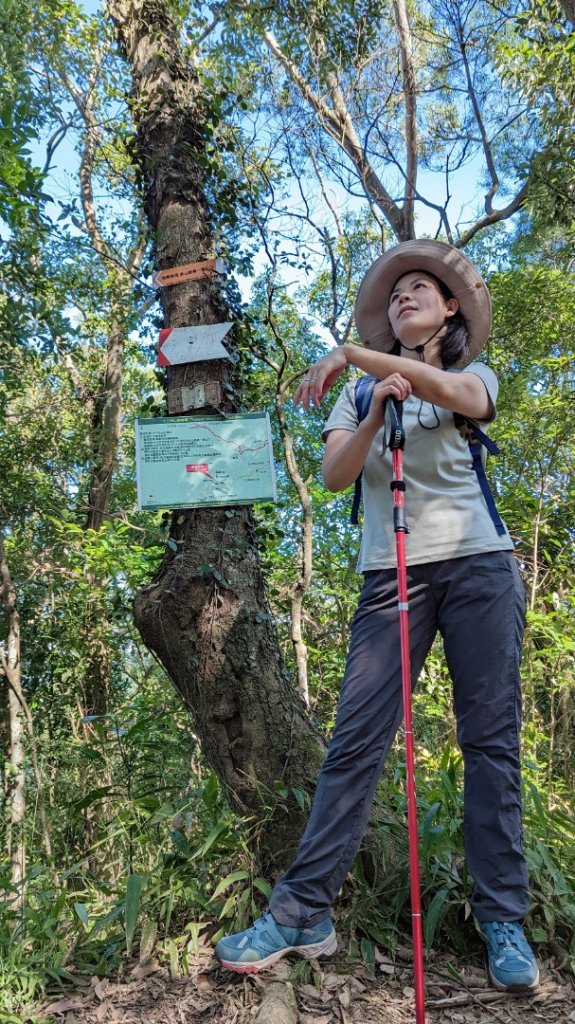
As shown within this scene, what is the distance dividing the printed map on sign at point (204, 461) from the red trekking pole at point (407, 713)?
84cm

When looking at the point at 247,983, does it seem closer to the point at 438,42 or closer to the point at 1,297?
the point at 1,297

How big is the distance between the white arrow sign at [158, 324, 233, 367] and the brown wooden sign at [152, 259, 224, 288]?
0.23 meters

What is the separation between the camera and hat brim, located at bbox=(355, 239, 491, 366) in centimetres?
247

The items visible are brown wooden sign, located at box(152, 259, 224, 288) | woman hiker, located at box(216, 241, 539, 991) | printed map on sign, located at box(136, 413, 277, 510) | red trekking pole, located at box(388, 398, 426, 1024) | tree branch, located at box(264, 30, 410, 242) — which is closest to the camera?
red trekking pole, located at box(388, 398, 426, 1024)

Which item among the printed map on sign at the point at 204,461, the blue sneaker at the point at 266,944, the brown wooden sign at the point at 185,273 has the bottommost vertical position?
the blue sneaker at the point at 266,944

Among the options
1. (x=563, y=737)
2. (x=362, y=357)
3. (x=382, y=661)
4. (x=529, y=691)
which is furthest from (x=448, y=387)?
(x=563, y=737)

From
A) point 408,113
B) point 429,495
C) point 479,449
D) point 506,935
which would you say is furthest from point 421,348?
point 408,113

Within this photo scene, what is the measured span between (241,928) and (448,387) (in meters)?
1.75

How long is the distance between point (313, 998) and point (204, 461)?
5.78 ft

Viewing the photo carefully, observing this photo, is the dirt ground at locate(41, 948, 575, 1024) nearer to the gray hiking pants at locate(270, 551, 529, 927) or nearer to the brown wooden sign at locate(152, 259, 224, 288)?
the gray hiking pants at locate(270, 551, 529, 927)

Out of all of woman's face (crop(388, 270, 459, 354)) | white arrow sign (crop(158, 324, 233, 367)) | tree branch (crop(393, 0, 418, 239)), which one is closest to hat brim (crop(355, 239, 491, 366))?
woman's face (crop(388, 270, 459, 354))

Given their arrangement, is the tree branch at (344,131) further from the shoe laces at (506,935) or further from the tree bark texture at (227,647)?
the shoe laces at (506,935)

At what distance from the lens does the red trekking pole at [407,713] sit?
1.66 metres

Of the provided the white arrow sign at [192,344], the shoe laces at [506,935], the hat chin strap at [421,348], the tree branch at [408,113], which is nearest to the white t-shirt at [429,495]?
the hat chin strap at [421,348]
